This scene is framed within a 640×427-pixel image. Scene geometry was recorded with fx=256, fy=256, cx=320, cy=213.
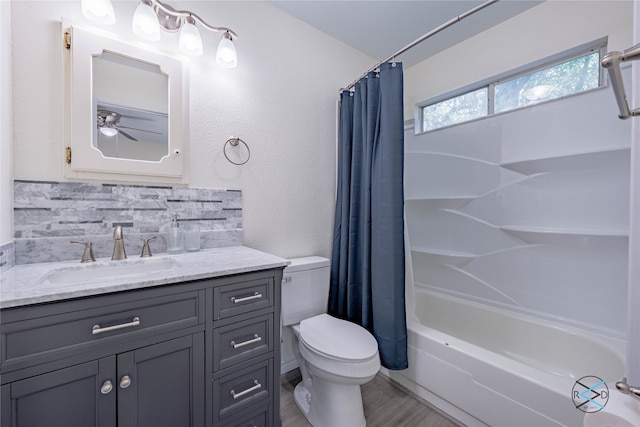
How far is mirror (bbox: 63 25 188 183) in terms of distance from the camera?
1140mm

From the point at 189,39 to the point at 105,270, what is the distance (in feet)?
3.96

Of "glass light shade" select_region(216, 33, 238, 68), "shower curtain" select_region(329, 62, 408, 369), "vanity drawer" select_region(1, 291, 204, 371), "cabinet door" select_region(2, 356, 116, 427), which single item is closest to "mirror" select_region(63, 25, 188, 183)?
"glass light shade" select_region(216, 33, 238, 68)

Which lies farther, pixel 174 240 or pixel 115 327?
pixel 174 240

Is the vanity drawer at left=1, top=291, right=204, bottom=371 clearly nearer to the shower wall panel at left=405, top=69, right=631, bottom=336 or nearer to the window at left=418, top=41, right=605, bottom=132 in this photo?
the shower wall panel at left=405, top=69, right=631, bottom=336

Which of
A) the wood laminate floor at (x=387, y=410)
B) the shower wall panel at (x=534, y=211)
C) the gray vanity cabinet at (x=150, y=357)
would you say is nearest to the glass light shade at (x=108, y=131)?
the gray vanity cabinet at (x=150, y=357)

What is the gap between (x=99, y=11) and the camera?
111cm

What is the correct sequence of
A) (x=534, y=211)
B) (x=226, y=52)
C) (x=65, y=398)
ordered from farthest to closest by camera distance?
(x=534, y=211) < (x=226, y=52) < (x=65, y=398)

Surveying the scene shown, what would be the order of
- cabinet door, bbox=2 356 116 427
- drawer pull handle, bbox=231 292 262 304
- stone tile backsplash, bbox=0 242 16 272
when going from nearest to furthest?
cabinet door, bbox=2 356 116 427 < stone tile backsplash, bbox=0 242 16 272 < drawer pull handle, bbox=231 292 262 304

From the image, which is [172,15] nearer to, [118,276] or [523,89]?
[118,276]

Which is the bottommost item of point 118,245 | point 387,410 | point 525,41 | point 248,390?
point 387,410

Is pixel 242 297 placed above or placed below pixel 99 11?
below

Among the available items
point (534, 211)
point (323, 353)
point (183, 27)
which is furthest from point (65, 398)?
point (534, 211)

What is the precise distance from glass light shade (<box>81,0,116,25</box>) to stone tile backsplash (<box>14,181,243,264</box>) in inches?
29.0

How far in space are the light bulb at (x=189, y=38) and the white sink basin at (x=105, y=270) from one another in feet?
3.63
